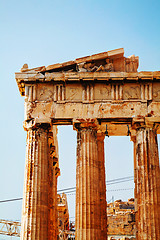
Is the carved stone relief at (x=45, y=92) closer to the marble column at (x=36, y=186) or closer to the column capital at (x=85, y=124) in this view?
the marble column at (x=36, y=186)

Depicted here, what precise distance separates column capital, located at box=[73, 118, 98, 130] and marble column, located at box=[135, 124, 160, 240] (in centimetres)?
231

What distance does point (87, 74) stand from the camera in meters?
29.1

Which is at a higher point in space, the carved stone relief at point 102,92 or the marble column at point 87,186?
the carved stone relief at point 102,92

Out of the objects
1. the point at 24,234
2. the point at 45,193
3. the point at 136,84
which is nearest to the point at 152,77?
the point at 136,84

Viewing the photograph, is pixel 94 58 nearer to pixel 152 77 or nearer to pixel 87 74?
pixel 87 74

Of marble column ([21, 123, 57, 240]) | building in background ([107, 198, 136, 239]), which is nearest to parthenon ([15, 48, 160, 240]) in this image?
marble column ([21, 123, 57, 240])

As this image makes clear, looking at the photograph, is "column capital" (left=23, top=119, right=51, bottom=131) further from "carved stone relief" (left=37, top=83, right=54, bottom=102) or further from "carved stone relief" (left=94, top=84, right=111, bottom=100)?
"carved stone relief" (left=94, top=84, right=111, bottom=100)

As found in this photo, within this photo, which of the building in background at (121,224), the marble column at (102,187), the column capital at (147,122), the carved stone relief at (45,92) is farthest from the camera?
the building in background at (121,224)

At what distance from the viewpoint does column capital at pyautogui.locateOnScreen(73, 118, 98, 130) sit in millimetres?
28531

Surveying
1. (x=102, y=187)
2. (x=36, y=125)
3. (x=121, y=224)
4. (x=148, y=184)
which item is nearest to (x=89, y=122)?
(x=36, y=125)

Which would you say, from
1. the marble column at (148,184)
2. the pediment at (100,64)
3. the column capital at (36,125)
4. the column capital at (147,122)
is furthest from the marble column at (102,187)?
the pediment at (100,64)

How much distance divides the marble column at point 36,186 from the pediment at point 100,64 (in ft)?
10.9

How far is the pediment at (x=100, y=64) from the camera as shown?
1163 inches

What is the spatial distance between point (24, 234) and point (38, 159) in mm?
3916
